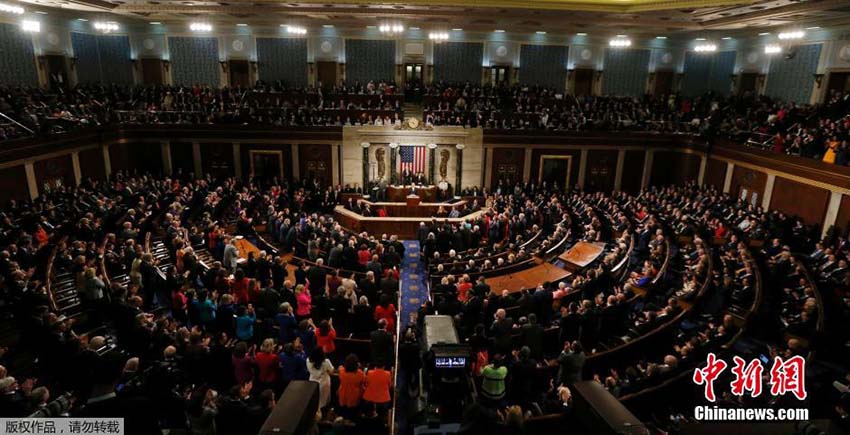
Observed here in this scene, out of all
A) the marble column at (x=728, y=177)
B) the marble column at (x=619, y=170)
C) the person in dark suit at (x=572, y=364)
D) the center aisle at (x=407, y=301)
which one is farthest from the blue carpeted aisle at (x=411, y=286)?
the marble column at (x=728, y=177)

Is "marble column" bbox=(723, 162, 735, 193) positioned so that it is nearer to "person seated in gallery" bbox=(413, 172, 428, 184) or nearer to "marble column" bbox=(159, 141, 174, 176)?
"person seated in gallery" bbox=(413, 172, 428, 184)

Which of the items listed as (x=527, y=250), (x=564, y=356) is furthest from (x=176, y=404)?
(x=527, y=250)

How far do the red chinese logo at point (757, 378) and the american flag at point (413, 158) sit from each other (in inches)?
703

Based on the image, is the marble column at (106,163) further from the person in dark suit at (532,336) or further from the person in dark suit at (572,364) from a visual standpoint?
the person in dark suit at (572,364)

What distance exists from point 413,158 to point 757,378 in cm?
1841

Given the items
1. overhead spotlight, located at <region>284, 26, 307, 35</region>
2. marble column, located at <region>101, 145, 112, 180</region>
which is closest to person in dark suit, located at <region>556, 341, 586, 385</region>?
marble column, located at <region>101, 145, 112, 180</region>

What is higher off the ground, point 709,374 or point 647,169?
point 647,169

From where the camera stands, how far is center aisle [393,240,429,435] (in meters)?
7.61

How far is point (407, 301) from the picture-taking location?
1238cm

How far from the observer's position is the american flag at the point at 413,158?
23.4 meters

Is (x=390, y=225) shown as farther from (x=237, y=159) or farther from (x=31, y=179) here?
(x=31, y=179)

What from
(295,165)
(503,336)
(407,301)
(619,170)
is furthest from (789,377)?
(295,165)

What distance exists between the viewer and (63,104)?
20.8 meters

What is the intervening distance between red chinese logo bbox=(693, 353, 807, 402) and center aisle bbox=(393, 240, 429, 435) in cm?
413
